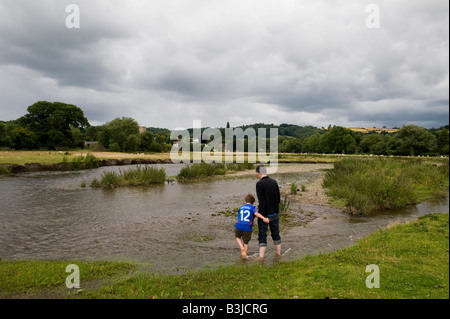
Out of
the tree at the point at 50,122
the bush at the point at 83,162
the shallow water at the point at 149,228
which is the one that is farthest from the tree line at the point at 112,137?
the shallow water at the point at 149,228

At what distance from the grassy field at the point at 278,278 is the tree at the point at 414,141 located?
89.4 metres

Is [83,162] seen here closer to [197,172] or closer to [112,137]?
[197,172]

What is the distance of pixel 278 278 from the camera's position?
682cm

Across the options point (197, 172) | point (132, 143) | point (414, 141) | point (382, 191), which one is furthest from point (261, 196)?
point (414, 141)

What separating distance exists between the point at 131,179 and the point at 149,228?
1726 centimetres

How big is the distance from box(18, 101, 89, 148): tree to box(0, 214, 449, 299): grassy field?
73.1 m

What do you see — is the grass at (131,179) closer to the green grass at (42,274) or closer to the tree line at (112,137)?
the green grass at (42,274)

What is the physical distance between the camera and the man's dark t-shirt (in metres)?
8.76

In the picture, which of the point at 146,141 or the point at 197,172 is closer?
the point at 197,172

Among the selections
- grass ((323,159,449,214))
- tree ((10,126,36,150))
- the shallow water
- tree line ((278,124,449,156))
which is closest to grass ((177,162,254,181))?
the shallow water

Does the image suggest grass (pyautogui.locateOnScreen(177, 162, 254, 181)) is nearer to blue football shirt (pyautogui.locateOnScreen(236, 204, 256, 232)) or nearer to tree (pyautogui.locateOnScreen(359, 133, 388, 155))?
blue football shirt (pyautogui.locateOnScreen(236, 204, 256, 232))

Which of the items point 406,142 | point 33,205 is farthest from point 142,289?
point 406,142

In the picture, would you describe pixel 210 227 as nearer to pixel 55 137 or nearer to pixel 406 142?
pixel 55 137
